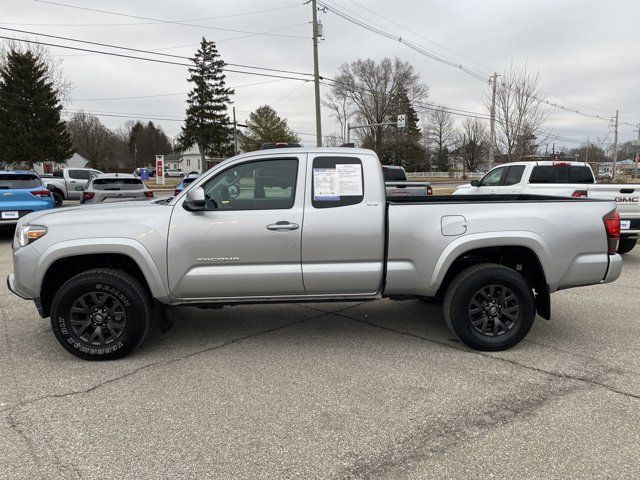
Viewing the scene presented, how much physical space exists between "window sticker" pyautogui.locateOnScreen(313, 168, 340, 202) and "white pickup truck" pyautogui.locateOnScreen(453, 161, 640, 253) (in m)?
5.88

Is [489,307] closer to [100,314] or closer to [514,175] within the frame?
[100,314]

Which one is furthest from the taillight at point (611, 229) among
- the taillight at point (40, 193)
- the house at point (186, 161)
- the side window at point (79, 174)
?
the house at point (186, 161)

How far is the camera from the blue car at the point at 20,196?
1073 cm

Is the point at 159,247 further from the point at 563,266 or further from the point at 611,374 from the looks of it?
Result: the point at 611,374

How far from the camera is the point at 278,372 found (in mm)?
4078

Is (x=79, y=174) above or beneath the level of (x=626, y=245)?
above

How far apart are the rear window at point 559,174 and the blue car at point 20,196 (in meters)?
10.8

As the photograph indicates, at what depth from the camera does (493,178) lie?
444 inches

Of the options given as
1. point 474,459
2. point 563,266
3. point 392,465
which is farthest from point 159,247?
point 563,266

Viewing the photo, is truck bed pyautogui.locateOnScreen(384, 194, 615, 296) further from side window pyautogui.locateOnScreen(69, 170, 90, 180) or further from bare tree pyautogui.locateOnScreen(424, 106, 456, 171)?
bare tree pyautogui.locateOnScreen(424, 106, 456, 171)

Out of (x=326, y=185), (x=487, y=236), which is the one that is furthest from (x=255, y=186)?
(x=487, y=236)

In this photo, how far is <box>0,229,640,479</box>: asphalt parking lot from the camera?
9.19ft

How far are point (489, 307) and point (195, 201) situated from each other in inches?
111

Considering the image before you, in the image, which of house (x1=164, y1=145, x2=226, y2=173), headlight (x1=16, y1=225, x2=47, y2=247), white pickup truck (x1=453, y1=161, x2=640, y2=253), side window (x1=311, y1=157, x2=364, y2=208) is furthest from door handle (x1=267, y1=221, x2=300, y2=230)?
house (x1=164, y1=145, x2=226, y2=173)
